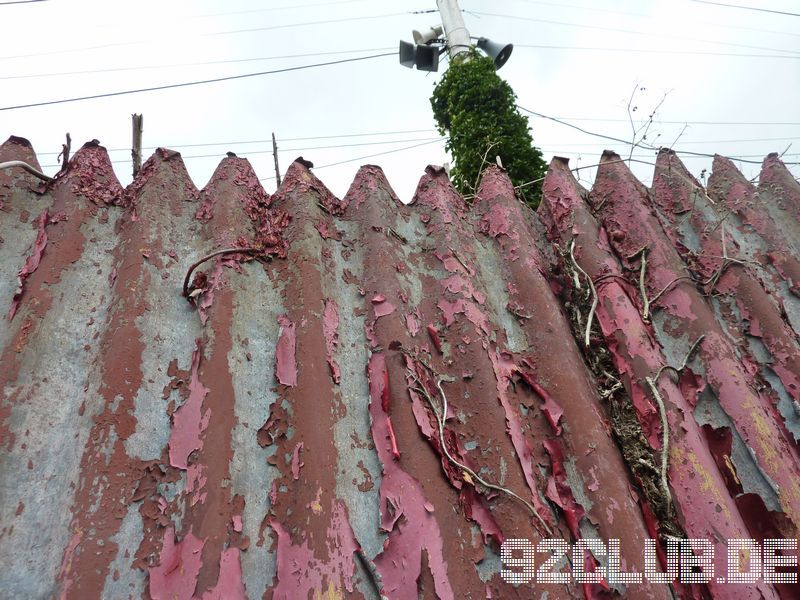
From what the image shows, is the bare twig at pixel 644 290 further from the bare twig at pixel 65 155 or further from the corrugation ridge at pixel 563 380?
the bare twig at pixel 65 155

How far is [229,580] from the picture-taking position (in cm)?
109

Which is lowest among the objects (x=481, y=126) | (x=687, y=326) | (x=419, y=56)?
(x=687, y=326)

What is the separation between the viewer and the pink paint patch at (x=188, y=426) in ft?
4.14

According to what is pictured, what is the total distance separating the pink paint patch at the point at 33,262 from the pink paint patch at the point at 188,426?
606 mm

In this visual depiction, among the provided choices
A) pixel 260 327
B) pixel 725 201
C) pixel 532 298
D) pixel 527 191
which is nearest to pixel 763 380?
pixel 532 298

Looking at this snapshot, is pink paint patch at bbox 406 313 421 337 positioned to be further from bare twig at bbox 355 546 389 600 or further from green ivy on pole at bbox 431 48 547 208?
green ivy on pole at bbox 431 48 547 208

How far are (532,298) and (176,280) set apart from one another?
1338mm

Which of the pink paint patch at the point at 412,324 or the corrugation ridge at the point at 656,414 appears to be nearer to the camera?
the corrugation ridge at the point at 656,414

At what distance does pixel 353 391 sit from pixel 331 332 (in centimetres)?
23

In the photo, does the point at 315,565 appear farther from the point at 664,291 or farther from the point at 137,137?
the point at 137,137

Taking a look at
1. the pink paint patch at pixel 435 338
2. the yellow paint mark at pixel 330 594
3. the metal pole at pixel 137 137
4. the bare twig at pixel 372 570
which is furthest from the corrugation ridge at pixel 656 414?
the metal pole at pixel 137 137

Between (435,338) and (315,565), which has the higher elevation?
(435,338)

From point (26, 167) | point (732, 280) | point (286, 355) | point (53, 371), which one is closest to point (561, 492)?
point (286, 355)

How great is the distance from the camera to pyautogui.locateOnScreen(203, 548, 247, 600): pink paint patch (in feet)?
3.49
